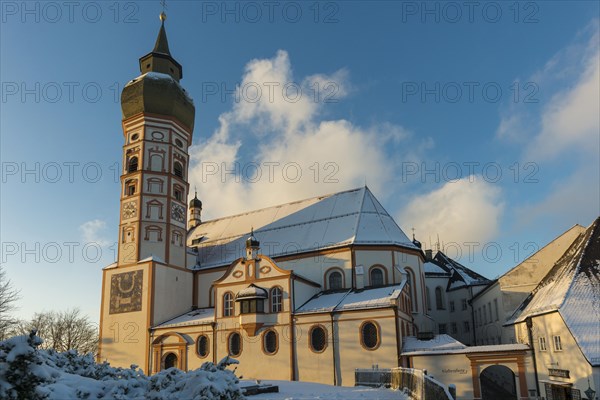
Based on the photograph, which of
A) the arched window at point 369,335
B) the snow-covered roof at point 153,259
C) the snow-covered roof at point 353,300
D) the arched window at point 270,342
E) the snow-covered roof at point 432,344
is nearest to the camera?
the snow-covered roof at point 432,344

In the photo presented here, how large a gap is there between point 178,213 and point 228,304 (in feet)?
31.8

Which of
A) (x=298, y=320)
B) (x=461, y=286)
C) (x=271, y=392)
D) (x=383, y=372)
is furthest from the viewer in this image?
(x=461, y=286)

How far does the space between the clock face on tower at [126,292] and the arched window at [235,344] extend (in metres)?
8.06

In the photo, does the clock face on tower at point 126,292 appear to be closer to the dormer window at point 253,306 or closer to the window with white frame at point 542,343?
the dormer window at point 253,306

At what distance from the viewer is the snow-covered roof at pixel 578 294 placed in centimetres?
2056

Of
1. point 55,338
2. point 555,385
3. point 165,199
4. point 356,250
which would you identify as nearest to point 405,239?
point 356,250

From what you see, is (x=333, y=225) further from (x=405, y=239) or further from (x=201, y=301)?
(x=201, y=301)

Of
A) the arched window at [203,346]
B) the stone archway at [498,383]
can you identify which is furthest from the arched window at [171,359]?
the stone archway at [498,383]

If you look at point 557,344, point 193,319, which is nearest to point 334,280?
point 193,319

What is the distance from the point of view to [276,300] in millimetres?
31609

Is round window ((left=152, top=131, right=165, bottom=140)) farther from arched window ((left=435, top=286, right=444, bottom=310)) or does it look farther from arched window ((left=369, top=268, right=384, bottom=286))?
arched window ((left=435, top=286, right=444, bottom=310))

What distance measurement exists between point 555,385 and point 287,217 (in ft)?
76.8

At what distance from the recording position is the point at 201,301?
127 ft

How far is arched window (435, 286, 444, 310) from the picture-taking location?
43781 millimetres
